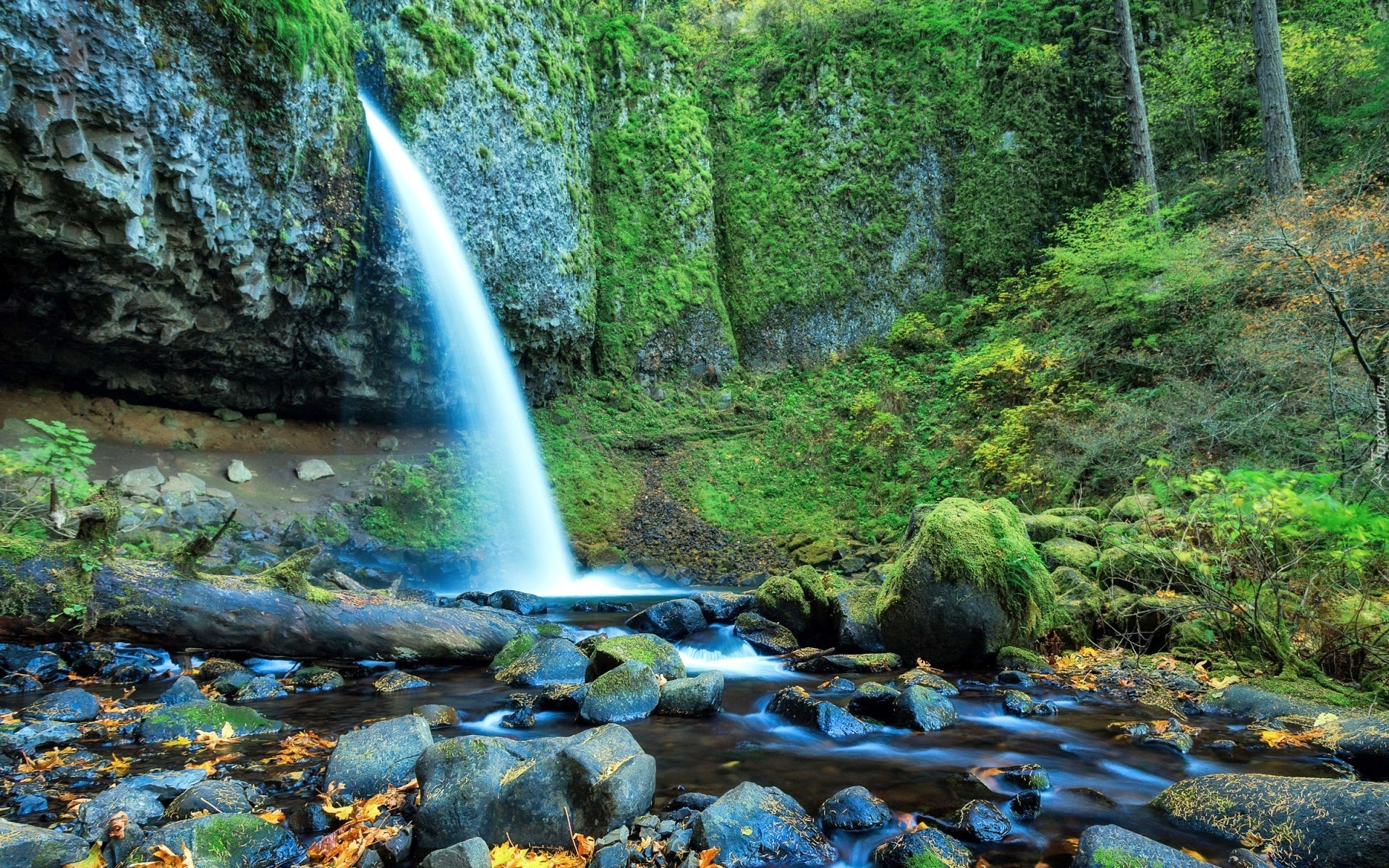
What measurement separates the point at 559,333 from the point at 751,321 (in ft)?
21.2

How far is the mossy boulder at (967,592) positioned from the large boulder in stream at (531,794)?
380 cm

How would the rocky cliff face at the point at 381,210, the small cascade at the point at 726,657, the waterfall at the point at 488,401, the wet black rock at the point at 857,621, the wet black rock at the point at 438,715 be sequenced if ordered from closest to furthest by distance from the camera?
the wet black rock at the point at 438,715 → the small cascade at the point at 726,657 → the wet black rock at the point at 857,621 → the rocky cliff face at the point at 381,210 → the waterfall at the point at 488,401

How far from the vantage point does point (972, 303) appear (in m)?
18.2

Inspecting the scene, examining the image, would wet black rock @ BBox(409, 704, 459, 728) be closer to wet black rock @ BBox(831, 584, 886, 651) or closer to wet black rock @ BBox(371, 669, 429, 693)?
wet black rock @ BBox(371, 669, 429, 693)

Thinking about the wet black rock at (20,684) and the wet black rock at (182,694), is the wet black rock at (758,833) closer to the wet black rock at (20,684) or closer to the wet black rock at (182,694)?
the wet black rock at (182,694)

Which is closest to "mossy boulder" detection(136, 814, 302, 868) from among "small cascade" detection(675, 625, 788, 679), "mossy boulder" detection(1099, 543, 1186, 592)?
"small cascade" detection(675, 625, 788, 679)

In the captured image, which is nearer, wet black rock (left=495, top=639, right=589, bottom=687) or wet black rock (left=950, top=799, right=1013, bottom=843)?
wet black rock (left=950, top=799, right=1013, bottom=843)

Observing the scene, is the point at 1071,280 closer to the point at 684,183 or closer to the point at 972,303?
the point at 972,303

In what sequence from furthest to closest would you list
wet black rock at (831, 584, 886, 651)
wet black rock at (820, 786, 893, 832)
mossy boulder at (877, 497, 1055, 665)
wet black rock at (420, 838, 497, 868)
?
wet black rock at (831, 584, 886, 651) → mossy boulder at (877, 497, 1055, 665) → wet black rock at (820, 786, 893, 832) → wet black rock at (420, 838, 497, 868)

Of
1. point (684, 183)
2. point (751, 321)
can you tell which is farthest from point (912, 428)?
point (684, 183)

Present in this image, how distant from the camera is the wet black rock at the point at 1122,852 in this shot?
2.58 meters

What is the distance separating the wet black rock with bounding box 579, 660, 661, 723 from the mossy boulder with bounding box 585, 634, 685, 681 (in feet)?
0.88

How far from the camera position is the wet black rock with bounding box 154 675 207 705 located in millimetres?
4918

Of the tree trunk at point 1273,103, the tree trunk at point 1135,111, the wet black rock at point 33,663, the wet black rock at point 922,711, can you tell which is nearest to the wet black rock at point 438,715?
the wet black rock at point 922,711
